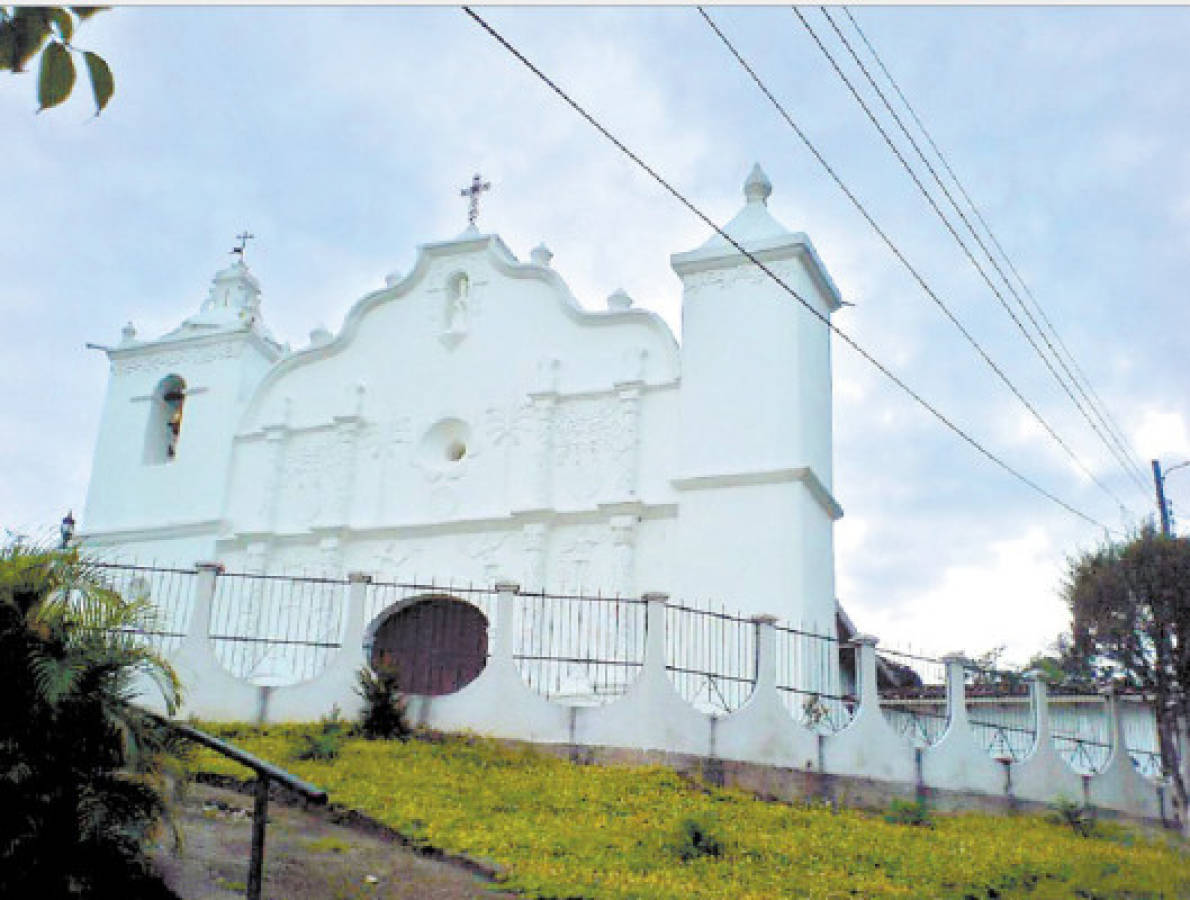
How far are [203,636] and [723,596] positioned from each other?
21.2 feet

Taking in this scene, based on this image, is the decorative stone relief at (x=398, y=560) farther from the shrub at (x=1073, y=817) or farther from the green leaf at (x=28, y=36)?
the green leaf at (x=28, y=36)

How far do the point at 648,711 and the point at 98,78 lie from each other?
1014 centimetres

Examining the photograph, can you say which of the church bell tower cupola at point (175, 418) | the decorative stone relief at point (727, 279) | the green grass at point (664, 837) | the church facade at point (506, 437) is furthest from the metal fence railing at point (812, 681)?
the church bell tower cupola at point (175, 418)

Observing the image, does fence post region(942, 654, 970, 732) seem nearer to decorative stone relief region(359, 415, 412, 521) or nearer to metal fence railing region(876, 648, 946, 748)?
metal fence railing region(876, 648, 946, 748)

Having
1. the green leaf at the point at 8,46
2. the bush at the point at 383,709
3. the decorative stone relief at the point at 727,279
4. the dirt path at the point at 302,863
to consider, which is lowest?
the dirt path at the point at 302,863

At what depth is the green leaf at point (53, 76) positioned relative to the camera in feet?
8.93

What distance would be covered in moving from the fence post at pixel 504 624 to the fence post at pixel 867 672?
3.78 meters

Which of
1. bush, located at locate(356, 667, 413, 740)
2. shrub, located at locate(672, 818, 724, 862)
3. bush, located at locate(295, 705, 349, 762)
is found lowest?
shrub, located at locate(672, 818, 724, 862)

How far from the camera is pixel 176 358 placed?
21.5 meters

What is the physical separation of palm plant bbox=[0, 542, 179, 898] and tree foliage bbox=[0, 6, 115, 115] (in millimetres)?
4019

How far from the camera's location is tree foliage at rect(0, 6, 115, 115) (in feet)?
8.92

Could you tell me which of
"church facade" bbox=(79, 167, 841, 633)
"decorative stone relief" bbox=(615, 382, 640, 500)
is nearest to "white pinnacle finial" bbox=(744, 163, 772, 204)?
"church facade" bbox=(79, 167, 841, 633)

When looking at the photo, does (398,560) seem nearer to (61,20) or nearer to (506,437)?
(506,437)

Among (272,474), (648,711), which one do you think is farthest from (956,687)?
(272,474)
